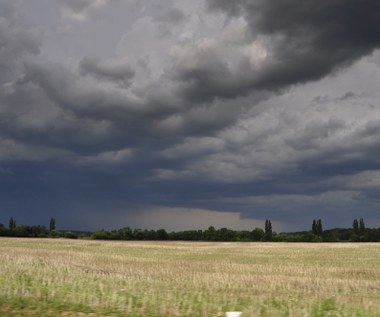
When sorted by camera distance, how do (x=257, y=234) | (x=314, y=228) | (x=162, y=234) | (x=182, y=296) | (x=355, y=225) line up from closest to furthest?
(x=182, y=296), (x=162, y=234), (x=257, y=234), (x=314, y=228), (x=355, y=225)

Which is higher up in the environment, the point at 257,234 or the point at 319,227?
the point at 319,227

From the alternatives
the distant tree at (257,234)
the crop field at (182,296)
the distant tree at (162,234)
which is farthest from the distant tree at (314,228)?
the crop field at (182,296)

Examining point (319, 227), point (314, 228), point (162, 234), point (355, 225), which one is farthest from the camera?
point (355, 225)

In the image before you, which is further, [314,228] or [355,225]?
[355,225]

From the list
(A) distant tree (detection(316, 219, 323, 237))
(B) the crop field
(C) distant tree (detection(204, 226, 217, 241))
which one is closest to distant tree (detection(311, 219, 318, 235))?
(A) distant tree (detection(316, 219, 323, 237))

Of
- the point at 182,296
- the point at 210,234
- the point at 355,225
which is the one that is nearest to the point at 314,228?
the point at 355,225

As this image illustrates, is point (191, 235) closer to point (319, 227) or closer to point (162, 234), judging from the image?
point (162, 234)

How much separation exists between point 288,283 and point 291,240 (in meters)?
106

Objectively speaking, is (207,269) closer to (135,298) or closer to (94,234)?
(135,298)

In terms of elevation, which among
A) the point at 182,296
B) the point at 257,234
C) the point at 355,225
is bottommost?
the point at 182,296

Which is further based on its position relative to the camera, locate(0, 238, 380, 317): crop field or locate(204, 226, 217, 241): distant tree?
locate(204, 226, 217, 241): distant tree

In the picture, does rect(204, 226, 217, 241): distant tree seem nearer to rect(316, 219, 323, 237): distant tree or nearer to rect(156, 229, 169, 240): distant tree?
rect(156, 229, 169, 240): distant tree

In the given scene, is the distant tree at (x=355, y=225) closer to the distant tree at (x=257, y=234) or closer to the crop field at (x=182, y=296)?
the distant tree at (x=257, y=234)

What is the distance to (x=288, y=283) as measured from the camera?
30.3 m
